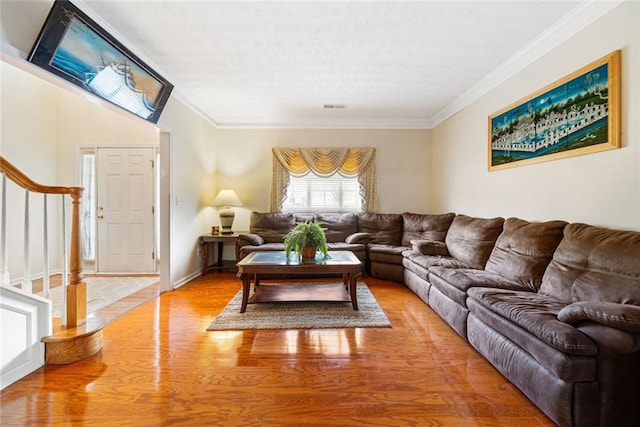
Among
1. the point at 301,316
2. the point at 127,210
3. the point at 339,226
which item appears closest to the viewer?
the point at 301,316

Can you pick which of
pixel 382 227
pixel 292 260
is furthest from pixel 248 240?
pixel 382 227

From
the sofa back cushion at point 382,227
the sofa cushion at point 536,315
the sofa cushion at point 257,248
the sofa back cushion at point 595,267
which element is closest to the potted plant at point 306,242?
the sofa cushion at point 257,248

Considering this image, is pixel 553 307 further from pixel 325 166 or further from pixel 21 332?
pixel 325 166

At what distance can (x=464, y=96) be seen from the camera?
411cm

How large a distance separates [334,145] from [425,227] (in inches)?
88.8

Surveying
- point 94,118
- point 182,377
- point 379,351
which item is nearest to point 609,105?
point 379,351

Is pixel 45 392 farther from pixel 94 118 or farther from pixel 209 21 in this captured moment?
pixel 94 118

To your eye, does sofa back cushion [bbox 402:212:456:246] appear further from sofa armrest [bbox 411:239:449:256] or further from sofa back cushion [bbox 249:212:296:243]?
sofa back cushion [bbox 249:212:296:243]

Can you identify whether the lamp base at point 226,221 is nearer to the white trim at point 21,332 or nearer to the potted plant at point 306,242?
the potted plant at point 306,242

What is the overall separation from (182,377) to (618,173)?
3.42 metres

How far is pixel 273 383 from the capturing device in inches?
73.4

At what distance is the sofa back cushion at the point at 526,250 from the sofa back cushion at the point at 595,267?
9cm

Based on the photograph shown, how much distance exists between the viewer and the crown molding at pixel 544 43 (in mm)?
2182

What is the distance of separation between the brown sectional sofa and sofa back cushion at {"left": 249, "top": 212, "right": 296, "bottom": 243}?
2.32 metres
